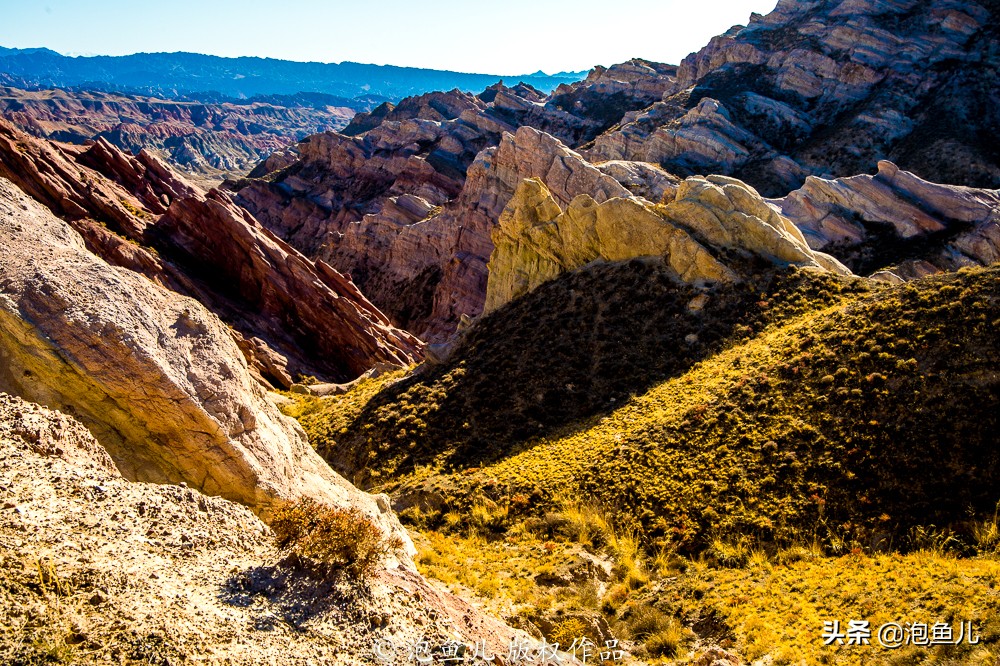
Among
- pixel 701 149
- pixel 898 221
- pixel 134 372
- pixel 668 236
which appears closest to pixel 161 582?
pixel 134 372

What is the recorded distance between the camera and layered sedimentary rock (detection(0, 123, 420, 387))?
150ft

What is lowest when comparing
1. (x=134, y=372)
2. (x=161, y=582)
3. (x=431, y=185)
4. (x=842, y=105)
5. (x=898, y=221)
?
(x=161, y=582)

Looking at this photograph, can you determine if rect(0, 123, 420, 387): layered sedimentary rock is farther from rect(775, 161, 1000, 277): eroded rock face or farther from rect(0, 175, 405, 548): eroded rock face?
rect(775, 161, 1000, 277): eroded rock face

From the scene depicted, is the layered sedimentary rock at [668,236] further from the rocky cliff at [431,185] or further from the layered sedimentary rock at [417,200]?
the rocky cliff at [431,185]

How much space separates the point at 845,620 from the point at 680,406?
11.6m

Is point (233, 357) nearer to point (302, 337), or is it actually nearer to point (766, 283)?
point (766, 283)

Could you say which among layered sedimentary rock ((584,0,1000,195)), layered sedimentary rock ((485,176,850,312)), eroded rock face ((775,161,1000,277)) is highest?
layered sedimentary rock ((584,0,1000,195))

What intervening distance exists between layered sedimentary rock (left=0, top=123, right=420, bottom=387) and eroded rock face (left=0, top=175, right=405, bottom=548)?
1203 inches

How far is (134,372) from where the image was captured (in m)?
12.8

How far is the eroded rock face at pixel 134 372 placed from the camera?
1215 cm

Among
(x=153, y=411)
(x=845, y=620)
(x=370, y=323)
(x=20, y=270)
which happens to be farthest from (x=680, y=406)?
(x=370, y=323)

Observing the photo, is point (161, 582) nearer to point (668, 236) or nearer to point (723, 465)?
point (723, 465)

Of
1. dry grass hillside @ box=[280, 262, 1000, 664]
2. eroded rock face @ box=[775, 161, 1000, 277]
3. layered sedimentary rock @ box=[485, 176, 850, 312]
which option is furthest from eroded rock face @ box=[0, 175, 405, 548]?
eroded rock face @ box=[775, 161, 1000, 277]

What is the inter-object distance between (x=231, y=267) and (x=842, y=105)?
3953 inches
